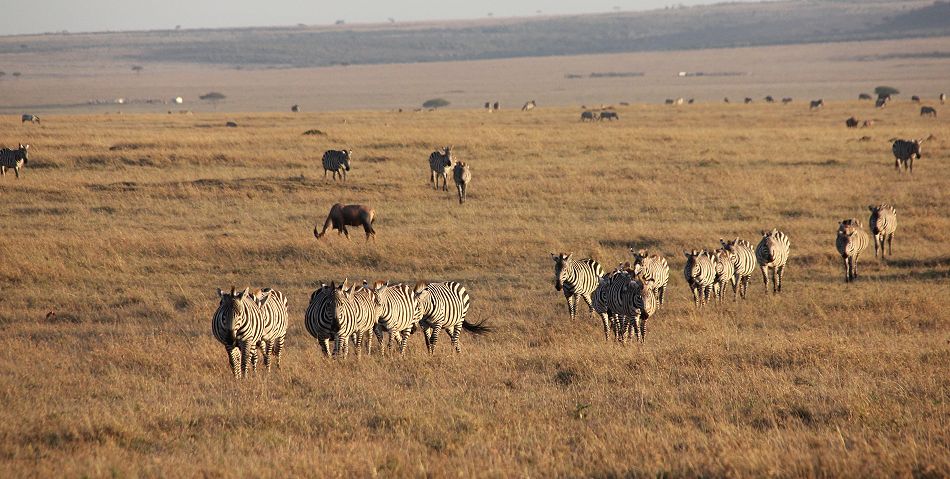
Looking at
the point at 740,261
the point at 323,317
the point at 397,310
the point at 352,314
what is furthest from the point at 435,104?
the point at 323,317

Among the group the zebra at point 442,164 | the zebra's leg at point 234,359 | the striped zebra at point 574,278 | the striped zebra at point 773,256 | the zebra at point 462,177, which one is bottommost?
the zebra's leg at point 234,359

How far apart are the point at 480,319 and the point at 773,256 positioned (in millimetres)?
5193

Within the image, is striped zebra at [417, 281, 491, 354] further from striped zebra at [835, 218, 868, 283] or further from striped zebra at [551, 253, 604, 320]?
striped zebra at [835, 218, 868, 283]

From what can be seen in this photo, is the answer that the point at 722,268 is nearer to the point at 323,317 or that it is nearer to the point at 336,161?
the point at 323,317

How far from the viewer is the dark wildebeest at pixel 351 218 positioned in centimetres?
2177

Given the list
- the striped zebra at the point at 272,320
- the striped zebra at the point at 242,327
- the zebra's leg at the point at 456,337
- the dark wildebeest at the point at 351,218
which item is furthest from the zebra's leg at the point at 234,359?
the dark wildebeest at the point at 351,218

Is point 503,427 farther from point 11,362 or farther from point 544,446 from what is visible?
point 11,362

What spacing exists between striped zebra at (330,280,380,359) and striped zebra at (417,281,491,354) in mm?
758

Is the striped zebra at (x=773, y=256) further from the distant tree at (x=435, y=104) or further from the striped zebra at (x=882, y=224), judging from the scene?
the distant tree at (x=435, y=104)

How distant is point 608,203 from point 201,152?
14.9m

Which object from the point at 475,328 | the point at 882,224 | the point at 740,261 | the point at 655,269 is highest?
the point at 882,224

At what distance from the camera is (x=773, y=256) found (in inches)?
669

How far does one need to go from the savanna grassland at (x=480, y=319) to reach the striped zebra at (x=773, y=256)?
32 cm

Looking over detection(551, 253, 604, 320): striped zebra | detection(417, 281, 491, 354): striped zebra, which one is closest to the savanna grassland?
detection(417, 281, 491, 354): striped zebra
